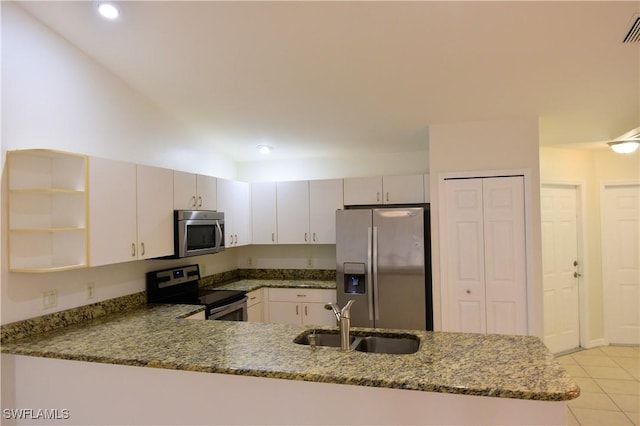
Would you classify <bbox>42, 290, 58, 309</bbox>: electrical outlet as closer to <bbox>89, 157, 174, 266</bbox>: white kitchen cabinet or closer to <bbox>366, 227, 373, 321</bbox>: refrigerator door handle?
<bbox>89, 157, 174, 266</bbox>: white kitchen cabinet

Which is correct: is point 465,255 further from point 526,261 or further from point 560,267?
point 560,267

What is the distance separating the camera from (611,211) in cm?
508

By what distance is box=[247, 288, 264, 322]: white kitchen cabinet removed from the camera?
14.3 ft

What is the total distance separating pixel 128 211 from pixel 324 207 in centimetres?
233

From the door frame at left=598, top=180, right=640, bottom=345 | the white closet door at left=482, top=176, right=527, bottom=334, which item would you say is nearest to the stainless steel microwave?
the white closet door at left=482, top=176, right=527, bottom=334

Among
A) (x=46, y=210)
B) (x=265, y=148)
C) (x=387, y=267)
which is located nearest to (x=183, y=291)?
(x=46, y=210)

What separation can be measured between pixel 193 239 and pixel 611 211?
5.12 meters

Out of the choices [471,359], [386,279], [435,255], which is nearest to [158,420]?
[471,359]

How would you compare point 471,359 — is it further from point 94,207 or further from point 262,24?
point 94,207

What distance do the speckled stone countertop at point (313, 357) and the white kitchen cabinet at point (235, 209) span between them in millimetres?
1792

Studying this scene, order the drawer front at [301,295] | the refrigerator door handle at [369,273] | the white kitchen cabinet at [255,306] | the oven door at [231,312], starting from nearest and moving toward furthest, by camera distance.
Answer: the oven door at [231,312] → the refrigerator door handle at [369,273] → the white kitchen cabinet at [255,306] → the drawer front at [301,295]

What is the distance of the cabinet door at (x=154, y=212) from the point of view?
10.2 ft

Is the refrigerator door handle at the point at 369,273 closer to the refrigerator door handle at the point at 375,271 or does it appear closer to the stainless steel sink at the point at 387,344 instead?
the refrigerator door handle at the point at 375,271

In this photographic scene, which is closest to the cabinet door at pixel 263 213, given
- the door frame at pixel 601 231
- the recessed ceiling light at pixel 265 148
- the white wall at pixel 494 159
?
the recessed ceiling light at pixel 265 148
